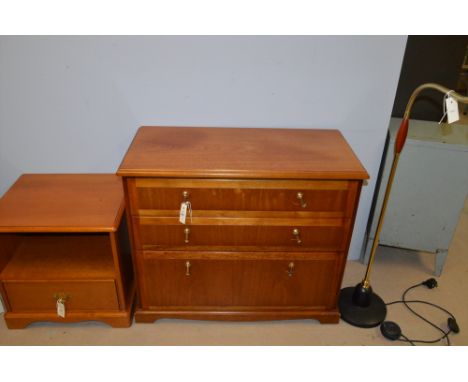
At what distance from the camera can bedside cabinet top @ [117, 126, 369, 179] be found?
4.49ft

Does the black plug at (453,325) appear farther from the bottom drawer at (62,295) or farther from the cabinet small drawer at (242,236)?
the bottom drawer at (62,295)

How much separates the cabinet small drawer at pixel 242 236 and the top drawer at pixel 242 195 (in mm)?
79

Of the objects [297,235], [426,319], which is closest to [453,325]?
[426,319]

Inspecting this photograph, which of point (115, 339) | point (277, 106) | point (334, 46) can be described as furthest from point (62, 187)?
point (334, 46)

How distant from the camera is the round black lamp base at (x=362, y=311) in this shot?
5.85 ft

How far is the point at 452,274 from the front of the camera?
212 centimetres

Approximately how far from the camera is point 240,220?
1487 mm

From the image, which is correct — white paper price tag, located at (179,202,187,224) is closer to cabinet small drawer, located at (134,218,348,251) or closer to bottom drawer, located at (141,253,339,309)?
cabinet small drawer, located at (134,218,348,251)

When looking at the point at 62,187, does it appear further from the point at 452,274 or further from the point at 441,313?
the point at 452,274

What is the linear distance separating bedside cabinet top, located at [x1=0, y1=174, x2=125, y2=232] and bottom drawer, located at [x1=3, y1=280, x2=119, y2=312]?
0.29m

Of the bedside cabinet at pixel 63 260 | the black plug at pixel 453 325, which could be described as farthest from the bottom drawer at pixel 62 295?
the black plug at pixel 453 325

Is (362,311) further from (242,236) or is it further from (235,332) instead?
(242,236)

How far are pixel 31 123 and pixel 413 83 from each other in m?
2.03

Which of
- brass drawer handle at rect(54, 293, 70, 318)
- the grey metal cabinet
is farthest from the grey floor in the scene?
the grey metal cabinet
